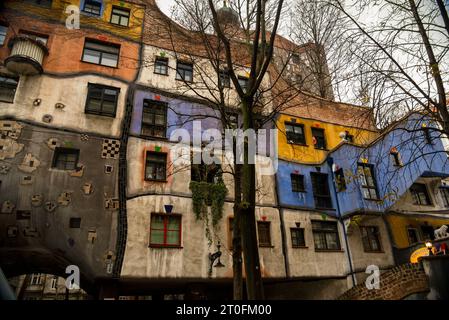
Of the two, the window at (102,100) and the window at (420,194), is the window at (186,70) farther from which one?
the window at (420,194)

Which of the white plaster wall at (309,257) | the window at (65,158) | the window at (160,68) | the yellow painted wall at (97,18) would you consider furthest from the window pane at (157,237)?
the yellow painted wall at (97,18)

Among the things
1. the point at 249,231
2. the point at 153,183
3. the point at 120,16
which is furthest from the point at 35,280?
the point at 249,231

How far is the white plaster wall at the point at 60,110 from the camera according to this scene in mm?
11156

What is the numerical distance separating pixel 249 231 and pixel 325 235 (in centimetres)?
968

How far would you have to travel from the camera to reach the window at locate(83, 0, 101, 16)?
1431cm

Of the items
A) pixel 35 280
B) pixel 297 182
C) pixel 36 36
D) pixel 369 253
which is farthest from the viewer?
pixel 35 280

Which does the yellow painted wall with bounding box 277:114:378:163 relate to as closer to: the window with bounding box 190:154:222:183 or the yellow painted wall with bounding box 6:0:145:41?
the window with bounding box 190:154:222:183

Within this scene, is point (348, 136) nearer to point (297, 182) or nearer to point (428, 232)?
point (297, 182)

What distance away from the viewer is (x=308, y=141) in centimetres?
1552

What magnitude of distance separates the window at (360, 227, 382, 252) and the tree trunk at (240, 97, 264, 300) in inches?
408

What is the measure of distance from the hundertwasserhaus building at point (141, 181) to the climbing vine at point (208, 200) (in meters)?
0.19

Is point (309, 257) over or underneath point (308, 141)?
underneath
